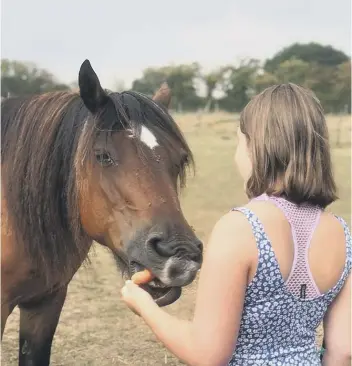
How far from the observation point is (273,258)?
138 cm

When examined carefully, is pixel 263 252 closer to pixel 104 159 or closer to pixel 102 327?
pixel 104 159

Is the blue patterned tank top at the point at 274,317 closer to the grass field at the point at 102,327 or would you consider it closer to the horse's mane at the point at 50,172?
the horse's mane at the point at 50,172

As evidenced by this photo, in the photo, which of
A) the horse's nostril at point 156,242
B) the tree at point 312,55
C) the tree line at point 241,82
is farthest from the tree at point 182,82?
the horse's nostril at point 156,242

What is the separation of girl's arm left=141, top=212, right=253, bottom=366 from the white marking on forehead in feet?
3.87

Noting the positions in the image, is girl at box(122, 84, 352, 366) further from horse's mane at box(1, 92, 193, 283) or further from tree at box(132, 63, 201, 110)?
tree at box(132, 63, 201, 110)

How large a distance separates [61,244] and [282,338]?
173 cm

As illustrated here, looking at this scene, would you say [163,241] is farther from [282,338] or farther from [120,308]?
[120,308]

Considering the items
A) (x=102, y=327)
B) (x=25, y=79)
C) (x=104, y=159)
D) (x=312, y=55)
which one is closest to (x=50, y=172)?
(x=104, y=159)

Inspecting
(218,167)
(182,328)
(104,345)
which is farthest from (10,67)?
(182,328)

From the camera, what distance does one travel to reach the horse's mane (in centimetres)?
276

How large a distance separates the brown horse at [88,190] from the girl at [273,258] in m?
0.63

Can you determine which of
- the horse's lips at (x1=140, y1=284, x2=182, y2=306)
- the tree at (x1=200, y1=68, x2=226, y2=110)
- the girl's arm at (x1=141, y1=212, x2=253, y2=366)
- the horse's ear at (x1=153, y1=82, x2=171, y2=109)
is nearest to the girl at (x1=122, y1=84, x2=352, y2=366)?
the girl's arm at (x1=141, y1=212, x2=253, y2=366)

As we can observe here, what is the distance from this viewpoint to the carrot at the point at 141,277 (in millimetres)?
1928

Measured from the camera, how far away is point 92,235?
8.94 ft
